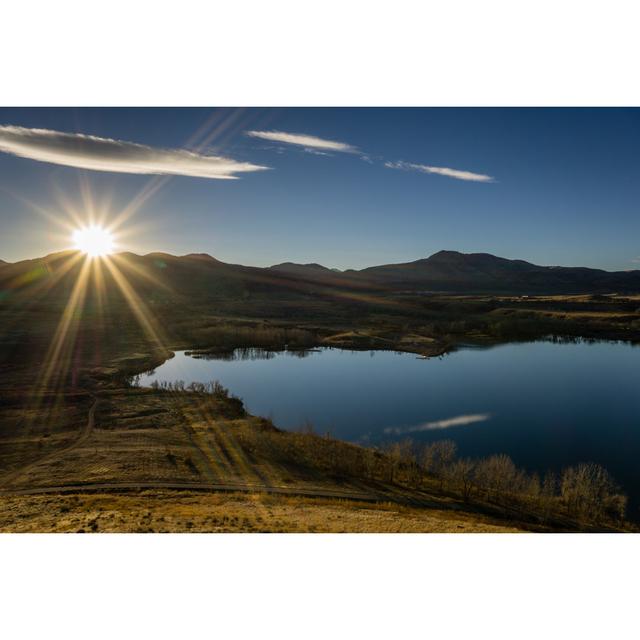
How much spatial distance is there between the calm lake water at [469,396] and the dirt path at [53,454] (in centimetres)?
599

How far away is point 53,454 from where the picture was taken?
38.7 feet

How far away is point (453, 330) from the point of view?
131 feet

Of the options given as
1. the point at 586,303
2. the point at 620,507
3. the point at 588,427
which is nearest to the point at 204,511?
the point at 620,507

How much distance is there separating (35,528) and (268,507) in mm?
3747

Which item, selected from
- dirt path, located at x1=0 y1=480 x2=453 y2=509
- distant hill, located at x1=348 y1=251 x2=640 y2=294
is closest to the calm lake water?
dirt path, located at x1=0 y1=480 x2=453 y2=509

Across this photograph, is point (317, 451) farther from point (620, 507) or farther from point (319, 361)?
point (319, 361)

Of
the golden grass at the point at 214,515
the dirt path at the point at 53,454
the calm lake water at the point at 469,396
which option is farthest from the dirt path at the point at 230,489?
the calm lake water at the point at 469,396

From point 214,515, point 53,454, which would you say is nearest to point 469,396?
point 214,515

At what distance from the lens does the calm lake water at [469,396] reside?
558 inches

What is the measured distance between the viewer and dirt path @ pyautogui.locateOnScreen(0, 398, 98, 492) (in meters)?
10.2

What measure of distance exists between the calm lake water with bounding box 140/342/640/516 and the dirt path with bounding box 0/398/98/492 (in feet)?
19.7

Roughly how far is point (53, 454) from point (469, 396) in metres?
15.6

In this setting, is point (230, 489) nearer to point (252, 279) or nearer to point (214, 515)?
point (214, 515)

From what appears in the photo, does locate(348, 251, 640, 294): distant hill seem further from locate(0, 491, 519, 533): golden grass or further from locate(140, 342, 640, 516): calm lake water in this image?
locate(0, 491, 519, 533): golden grass
